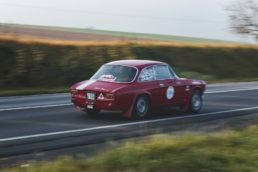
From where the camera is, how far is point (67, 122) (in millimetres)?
12672

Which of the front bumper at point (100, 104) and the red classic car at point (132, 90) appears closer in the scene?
the front bumper at point (100, 104)

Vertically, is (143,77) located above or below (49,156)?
above

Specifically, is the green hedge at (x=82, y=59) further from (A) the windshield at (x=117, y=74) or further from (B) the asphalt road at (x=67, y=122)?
(A) the windshield at (x=117, y=74)

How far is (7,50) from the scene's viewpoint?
2489cm

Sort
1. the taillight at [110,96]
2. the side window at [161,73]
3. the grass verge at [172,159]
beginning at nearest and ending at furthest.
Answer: the grass verge at [172,159] < the taillight at [110,96] < the side window at [161,73]

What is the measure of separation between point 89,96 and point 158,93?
1.88 meters

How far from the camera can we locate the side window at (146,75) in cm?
1366

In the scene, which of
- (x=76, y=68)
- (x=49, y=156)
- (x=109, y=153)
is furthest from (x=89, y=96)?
(x=76, y=68)

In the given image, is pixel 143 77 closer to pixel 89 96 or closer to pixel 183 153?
pixel 89 96

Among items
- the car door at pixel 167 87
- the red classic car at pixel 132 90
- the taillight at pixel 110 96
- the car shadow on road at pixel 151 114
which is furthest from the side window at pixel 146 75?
the taillight at pixel 110 96

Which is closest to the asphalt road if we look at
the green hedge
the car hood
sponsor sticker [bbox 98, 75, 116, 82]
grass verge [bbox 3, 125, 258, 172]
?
the car hood

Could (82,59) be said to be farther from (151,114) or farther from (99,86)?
(99,86)

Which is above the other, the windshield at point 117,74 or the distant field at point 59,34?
the distant field at point 59,34

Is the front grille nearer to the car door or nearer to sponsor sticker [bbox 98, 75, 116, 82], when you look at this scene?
sponsor sticker [bbox 98, 75, 116, 82]
